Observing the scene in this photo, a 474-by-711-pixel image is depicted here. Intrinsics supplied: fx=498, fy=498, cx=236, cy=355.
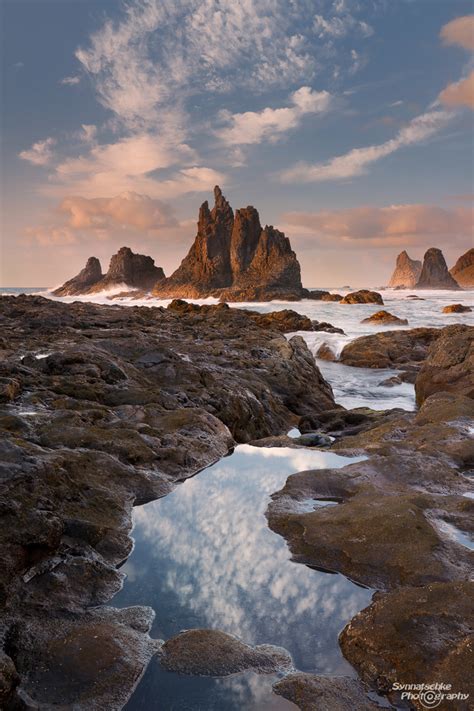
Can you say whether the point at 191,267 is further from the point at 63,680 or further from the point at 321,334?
the point at 63,680

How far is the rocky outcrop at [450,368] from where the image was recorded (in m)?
15.6

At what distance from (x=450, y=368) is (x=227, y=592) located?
13470mm

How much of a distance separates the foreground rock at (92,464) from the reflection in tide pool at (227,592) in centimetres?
25

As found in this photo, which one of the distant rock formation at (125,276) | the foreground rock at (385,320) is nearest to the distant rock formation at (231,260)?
the distant rock formation at (125,276)

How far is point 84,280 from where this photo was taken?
17412 centimetres

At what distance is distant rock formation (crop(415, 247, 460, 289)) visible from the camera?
189 m

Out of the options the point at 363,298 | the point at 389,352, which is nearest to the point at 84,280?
the point at 363,298

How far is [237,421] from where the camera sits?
12.2 meters

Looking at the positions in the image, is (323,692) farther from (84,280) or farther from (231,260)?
(84,280)

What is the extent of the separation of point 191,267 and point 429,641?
15406cm

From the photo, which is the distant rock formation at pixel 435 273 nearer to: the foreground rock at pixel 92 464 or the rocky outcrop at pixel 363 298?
the rocky outcrop at pixel 363 298

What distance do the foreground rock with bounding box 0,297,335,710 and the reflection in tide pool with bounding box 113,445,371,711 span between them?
248mm

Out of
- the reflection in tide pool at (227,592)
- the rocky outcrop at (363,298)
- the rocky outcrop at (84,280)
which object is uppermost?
the rocky outcrop at (84,280)

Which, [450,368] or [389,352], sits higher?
[450,368]
